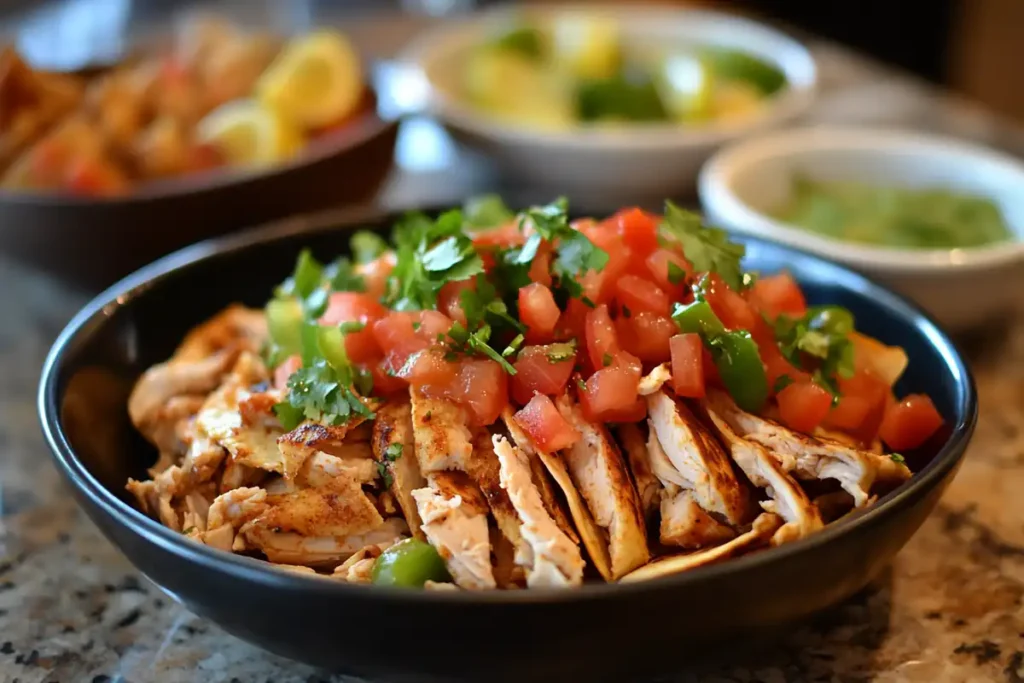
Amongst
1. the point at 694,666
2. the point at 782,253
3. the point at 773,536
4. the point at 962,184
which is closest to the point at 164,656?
the point at 694,666

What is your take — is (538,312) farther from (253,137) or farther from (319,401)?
(253,137)

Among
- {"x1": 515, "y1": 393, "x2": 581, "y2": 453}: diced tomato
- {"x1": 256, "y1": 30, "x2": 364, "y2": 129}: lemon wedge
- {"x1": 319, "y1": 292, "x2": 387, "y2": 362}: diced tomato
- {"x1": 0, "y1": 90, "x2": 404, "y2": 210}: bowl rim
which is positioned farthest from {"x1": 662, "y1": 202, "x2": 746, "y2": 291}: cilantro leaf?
{"x1": 256, "y1": 30, "x2": 364, "y2": 129}: lemon wedge

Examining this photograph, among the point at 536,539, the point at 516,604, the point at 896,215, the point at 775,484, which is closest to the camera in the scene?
the point at 516,604

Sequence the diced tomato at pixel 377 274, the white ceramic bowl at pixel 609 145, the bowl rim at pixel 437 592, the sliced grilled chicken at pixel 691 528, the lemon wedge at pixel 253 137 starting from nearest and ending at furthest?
the bowl rim at pixel 437 592 → the sliced grilled chicken at pixel 691 528 → the diced tomato at pixel 377 274 → the lemon wedge at pixel 253 137 → the white ceramic bowl at pixel 609 145

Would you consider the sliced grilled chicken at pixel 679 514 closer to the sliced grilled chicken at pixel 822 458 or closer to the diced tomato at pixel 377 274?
the sliced grilled chicken at pixel 822 458

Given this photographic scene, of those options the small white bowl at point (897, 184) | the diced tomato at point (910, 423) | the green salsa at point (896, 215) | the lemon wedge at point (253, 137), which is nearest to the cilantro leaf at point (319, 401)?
the diced tomato at point (910, 423)

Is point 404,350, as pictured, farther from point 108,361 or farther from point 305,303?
point 108,361

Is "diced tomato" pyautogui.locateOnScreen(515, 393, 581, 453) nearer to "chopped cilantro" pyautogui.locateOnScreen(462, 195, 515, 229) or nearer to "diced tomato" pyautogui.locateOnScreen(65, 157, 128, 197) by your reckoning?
"chopped cilantro" pyautogui.locateOnScreen(462, 195, 515, 229)

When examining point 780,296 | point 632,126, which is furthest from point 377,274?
→ point 632,126
